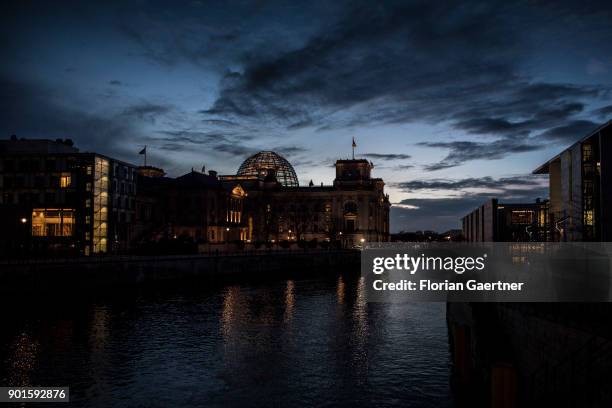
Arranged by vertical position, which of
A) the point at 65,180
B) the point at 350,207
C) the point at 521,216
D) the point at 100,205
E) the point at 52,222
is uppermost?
the point at 350,207

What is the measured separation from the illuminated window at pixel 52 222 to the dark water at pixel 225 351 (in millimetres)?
38753

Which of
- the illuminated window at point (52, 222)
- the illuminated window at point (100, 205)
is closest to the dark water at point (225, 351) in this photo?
the illuminated window at point (100, 205)

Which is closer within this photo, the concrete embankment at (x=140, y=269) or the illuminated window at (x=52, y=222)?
the concrete embankment at (x=140, y=269)

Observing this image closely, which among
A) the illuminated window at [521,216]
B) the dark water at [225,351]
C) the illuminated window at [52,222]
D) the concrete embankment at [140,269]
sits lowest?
the dark water at [225,351]

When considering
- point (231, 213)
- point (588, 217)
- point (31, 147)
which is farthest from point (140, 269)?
point (231, 213)

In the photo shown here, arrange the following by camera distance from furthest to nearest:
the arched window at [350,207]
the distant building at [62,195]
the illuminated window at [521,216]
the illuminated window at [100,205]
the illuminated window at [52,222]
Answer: the arched window at [350,207]
the illuminated window at [521,216]
the illuminated window at [100,205]
the illuminated window at [52,222]
the distant building at [62,195]

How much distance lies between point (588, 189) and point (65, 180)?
7981 centimetres

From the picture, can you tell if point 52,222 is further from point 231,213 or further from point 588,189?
point 588,189

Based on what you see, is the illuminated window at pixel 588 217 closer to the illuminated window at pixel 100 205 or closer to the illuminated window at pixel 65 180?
the illuminated window at pixel 100 205

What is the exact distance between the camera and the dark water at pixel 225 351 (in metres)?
27.0

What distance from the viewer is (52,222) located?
9381 cm

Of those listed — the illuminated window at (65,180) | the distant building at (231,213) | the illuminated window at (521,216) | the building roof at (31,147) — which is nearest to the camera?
the illuminated window at (65,180)

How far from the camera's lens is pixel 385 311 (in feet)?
171

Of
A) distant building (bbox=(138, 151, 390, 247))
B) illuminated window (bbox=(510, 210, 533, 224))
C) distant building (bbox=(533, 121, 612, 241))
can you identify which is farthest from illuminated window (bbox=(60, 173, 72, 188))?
illuminated window (bbox=(510, 210, 533, 224))
